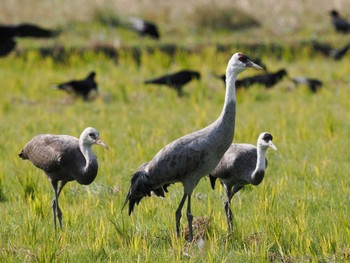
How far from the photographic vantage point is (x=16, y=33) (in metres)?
16.0

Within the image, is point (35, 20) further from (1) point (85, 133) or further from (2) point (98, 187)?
(1) point (85, 133)

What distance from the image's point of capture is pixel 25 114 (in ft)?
43.7

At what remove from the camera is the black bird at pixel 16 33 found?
15305mm

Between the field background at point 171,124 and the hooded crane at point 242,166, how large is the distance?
21cm

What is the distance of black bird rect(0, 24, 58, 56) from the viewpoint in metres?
15.3

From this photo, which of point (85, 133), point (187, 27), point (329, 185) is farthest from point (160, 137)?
point (187, 27)

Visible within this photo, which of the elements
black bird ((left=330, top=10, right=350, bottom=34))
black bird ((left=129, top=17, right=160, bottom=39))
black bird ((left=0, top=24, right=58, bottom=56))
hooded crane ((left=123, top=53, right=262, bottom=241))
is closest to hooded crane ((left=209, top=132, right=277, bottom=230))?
hooded crane ((left=123, top=53, right=262, bottom=241))

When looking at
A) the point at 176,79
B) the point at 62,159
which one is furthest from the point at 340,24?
the point at 62,159

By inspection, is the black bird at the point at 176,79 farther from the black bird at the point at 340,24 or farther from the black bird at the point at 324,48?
the black bird at the point at 340,24

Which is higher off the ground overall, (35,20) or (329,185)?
(35,20)

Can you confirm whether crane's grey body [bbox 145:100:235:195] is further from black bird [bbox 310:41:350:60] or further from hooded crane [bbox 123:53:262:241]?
black bird [bbox 310:41:350:60]

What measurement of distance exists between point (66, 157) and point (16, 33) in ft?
31.8

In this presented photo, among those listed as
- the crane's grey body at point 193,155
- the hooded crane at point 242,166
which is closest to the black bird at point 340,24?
the hooded crane at point 242,166

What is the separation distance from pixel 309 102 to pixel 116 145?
524cm
